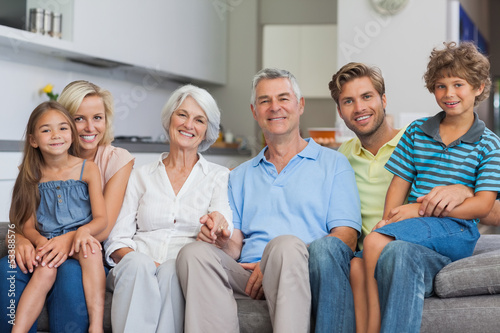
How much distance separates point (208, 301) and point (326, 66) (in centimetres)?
597

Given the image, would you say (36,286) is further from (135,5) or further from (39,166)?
(135,5)

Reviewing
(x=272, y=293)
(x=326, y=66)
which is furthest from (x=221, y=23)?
(x=272, y=293)

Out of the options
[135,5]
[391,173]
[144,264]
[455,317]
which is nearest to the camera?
[455,317]

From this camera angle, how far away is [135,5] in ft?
17.5

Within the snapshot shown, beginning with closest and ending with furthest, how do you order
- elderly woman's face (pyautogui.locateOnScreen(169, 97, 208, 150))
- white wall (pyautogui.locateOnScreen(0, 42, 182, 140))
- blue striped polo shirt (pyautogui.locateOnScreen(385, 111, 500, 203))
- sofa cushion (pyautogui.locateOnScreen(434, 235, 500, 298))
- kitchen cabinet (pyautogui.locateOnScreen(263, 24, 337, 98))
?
sofa cushion (pyautogui.locateOnScreen(434, 235, 500, 298))
blue striped polo shirt (pyautogui.locateOnScreen(385, 111, 500, 203))
elderly woman's face (pyautogui.locateOnScreen(169, 97, 208, 150))
white wall (pyautogui.locateOnScreen(0, 42, 182, 140))
kitchen cabinet (pyautogui.locateOnScreen(263, 24, 337, 98))

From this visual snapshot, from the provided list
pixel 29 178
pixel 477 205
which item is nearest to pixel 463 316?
pixel 477 205

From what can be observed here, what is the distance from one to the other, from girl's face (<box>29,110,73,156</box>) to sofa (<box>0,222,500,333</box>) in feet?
2.86

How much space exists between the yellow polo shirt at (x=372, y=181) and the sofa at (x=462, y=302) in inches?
17.8

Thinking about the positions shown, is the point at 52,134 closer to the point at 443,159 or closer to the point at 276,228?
the point at 276,228

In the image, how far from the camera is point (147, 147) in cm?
494

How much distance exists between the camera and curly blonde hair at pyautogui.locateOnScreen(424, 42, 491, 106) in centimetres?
199

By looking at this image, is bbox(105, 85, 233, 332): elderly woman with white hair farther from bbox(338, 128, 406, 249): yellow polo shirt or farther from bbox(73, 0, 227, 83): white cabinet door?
bbox(73, 0, 227, 83): white cabinet door

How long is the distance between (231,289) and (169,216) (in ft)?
1.33

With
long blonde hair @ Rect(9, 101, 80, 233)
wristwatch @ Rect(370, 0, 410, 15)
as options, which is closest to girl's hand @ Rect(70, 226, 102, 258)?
long blonde hair @ Rect(9, 101, 80, 233)
